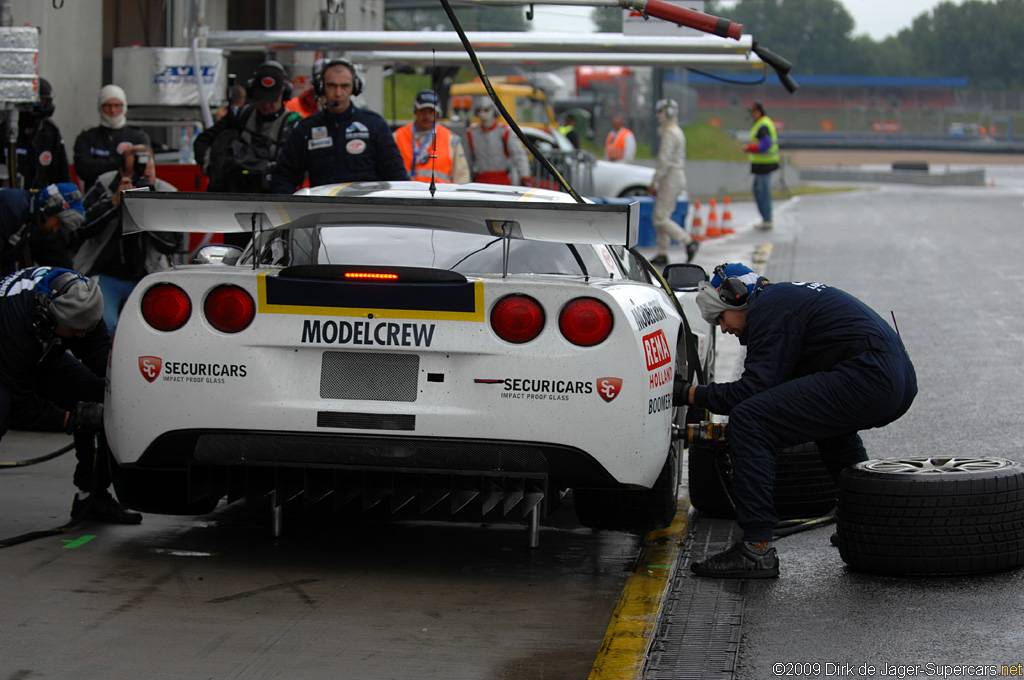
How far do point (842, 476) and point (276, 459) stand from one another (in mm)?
2067

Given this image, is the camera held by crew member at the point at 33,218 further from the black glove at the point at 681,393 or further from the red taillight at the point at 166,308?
the black glove at the point at 681,393

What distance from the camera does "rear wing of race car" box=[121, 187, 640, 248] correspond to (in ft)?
15.4

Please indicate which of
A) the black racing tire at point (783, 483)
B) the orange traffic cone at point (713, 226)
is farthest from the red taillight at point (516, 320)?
the orange traffic cone at point (713, 226)

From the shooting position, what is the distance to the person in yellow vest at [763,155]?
63.6ft

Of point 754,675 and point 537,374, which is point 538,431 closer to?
point 537,374

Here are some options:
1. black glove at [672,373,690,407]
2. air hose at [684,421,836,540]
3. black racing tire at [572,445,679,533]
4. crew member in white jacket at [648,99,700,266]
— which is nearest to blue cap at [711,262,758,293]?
black glove at [672,373,690,407]

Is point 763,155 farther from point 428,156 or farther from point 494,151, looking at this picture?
point 428,156

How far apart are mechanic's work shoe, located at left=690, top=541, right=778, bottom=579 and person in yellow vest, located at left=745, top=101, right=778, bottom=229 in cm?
1478

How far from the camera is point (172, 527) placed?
226 inches

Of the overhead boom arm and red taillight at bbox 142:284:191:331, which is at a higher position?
the overhead boom arm

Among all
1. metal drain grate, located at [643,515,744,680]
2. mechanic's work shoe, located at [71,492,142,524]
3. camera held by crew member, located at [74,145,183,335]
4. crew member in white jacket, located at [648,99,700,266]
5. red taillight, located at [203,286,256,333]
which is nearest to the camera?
metal drain grate, located at [643,515,744,680]

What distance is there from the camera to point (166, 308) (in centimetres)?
486

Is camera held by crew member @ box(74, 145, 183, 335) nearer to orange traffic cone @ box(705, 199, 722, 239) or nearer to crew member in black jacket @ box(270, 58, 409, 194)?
crew member in black jacket @ box(270, 58, 409, 194)

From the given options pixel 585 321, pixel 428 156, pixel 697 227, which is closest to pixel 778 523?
pixel 585 321
